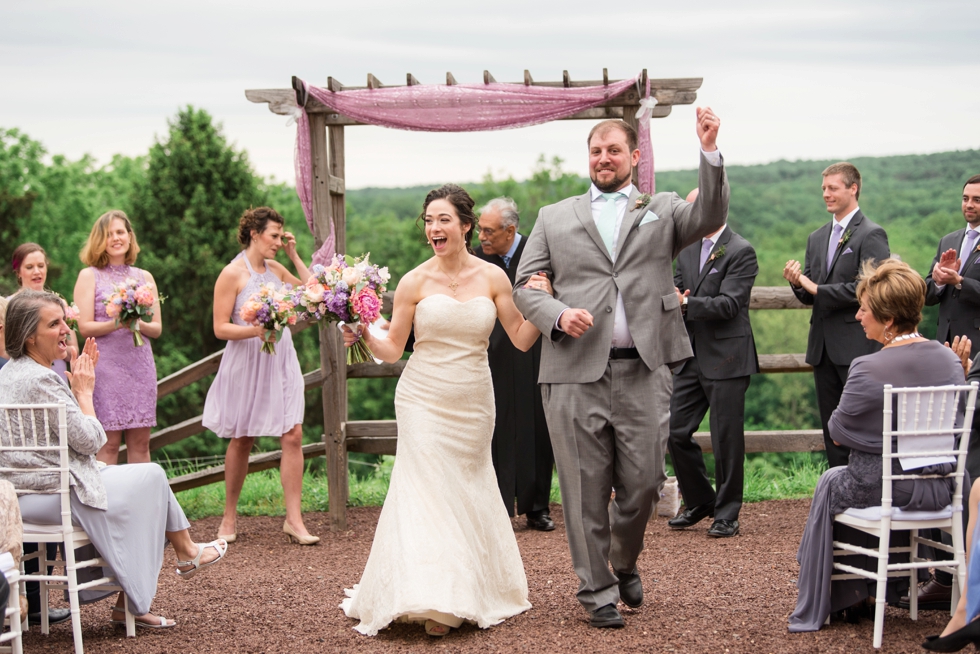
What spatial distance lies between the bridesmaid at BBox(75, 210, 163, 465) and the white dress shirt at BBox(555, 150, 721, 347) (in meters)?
3.33

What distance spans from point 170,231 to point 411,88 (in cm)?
1891

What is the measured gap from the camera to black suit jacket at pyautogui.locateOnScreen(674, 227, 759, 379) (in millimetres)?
6141

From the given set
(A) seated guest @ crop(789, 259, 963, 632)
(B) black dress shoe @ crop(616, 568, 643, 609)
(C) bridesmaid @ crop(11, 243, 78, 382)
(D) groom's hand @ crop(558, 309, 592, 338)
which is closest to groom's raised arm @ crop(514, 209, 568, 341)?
(D) groom's hand @ crop(558, 309, 592, 338)

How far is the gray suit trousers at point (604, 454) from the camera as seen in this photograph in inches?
167

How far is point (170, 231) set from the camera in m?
24.0

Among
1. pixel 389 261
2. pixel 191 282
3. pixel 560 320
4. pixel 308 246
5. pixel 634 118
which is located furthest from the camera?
pixel 389 261

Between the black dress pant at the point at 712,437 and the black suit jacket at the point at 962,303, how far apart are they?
1272 mm

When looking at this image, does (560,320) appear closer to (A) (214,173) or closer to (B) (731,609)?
(B) (731,609)

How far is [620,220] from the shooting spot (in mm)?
4391

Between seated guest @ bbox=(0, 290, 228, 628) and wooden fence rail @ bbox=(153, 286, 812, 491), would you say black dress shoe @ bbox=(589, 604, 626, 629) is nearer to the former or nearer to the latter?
seated guest @ bbox=(0, 290, 228, 628)

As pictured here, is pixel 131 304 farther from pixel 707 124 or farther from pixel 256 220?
pixel 707 124

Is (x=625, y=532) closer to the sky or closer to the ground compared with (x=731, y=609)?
closer to the sky

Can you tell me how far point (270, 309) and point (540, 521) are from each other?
2436 mm

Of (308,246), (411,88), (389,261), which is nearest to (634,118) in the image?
(411,88)
